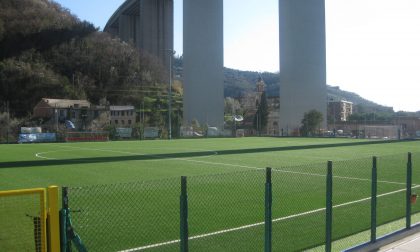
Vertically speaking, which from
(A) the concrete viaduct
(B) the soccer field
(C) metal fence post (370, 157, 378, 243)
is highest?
(A) the concrete viaduct

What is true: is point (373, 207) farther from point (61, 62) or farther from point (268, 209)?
point (61, 62)

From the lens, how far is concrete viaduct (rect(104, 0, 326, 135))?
272 feet

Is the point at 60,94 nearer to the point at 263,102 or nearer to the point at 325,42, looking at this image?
the point at 263,102

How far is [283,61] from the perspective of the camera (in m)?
85.4

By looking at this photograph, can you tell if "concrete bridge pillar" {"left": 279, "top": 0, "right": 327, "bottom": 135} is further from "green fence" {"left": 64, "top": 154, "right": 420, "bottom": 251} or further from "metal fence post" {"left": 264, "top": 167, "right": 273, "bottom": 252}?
"metal fence post" {"left": 264, "top": 167, "right": 273, "bottom": 252}

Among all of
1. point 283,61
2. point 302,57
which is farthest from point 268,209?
point 283,61

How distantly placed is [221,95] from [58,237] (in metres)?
85.8

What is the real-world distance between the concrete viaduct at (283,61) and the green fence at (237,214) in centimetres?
6579

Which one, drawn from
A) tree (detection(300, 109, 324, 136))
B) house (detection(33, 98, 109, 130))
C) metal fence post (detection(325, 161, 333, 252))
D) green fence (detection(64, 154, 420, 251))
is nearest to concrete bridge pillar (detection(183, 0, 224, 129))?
house (detection(33, 98, 109, 130))

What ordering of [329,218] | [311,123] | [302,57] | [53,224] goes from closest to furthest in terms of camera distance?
[53,224] < [329,218] < [311,123] < [302,57]

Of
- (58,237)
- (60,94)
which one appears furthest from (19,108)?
(58,237)

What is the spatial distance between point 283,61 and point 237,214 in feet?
257

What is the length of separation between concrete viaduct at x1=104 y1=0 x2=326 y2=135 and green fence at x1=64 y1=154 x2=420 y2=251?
65788mm

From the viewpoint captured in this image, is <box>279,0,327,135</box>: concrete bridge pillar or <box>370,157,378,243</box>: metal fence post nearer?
<box>370,157,378,243</box>: metal fence post
